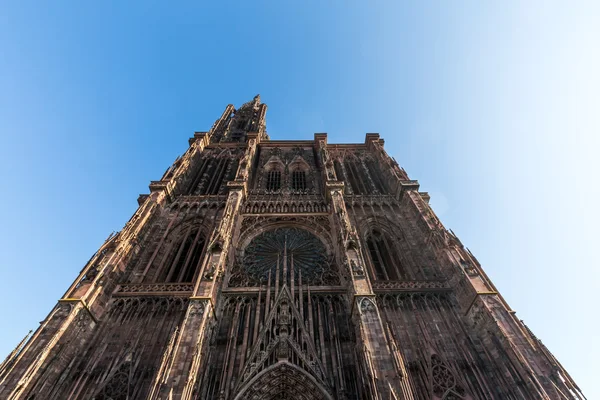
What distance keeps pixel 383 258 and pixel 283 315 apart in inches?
293

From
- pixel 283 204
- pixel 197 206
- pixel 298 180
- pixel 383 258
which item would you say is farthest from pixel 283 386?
pixel 298 180

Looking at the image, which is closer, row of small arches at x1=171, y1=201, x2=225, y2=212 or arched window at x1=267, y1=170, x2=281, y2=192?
row of small arches at x1=171, y1=201, x2=225, y2=212

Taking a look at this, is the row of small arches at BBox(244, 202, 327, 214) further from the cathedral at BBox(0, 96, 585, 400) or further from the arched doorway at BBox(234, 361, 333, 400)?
the arched doorway at BBox(234, 361, 333, 400)

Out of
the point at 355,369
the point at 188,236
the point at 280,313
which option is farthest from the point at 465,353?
the point at 188,236

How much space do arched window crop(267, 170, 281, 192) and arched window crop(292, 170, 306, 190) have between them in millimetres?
1178

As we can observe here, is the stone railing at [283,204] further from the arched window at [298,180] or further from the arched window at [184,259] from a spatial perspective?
the arched window at [184,259]

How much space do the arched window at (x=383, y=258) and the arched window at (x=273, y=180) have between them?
840cm

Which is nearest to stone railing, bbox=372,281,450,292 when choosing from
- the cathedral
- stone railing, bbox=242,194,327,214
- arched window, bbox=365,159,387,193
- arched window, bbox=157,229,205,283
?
the cathedral

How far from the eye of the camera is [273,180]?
82.4ft

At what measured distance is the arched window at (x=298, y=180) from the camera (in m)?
24.2

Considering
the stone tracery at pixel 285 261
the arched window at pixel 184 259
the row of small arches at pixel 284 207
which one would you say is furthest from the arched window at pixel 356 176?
the arched window at pixel 184 259

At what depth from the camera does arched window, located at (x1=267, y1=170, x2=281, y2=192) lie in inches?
949

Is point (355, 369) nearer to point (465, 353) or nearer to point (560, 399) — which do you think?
point (465, 353)

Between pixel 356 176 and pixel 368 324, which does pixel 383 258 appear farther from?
pixel 356 176
